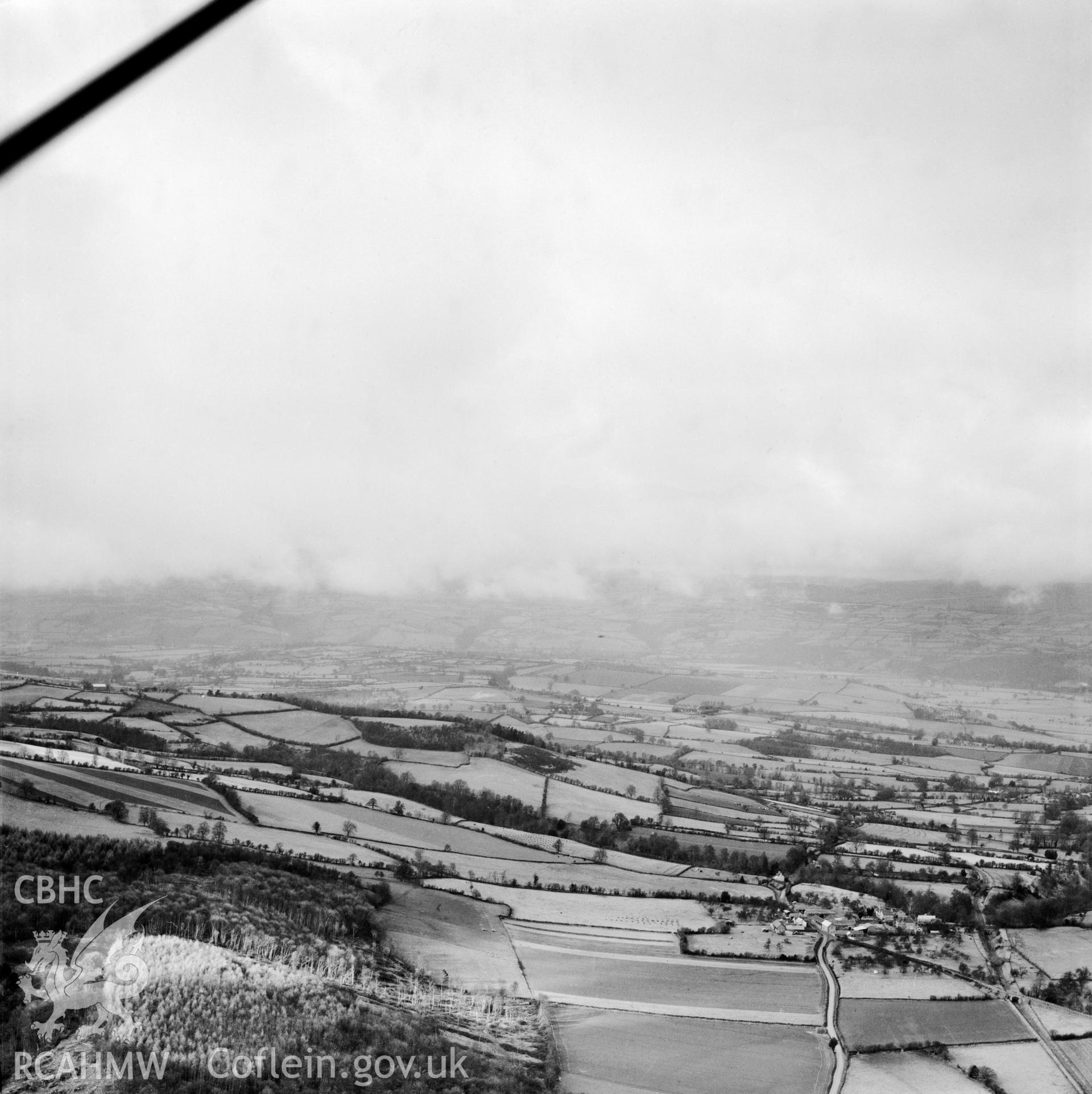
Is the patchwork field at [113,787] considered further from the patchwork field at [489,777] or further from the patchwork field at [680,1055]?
the patchwork field at [680,1055]

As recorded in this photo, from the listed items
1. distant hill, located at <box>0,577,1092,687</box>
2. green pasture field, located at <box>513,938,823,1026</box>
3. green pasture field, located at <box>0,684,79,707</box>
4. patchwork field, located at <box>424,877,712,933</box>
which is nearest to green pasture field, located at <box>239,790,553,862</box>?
patchwork field, located at <box>424,877,712,933</box>

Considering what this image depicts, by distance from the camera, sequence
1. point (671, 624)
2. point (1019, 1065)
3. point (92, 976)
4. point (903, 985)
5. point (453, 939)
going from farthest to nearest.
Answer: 1. point (671, 624)
2. point (453, 939)
3. point (903, 985)
4. point (1019, 1065)
5. point (92, 976)

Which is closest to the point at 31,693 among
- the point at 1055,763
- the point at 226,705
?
the point at 226,705

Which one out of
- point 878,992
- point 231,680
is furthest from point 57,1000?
point 231,680

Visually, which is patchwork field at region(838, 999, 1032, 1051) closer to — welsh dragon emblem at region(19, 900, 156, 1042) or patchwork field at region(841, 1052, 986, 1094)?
patchwork field at region(841, 1052, 986, 1094)

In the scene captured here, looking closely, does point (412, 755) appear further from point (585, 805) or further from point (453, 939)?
point (453, 939)
